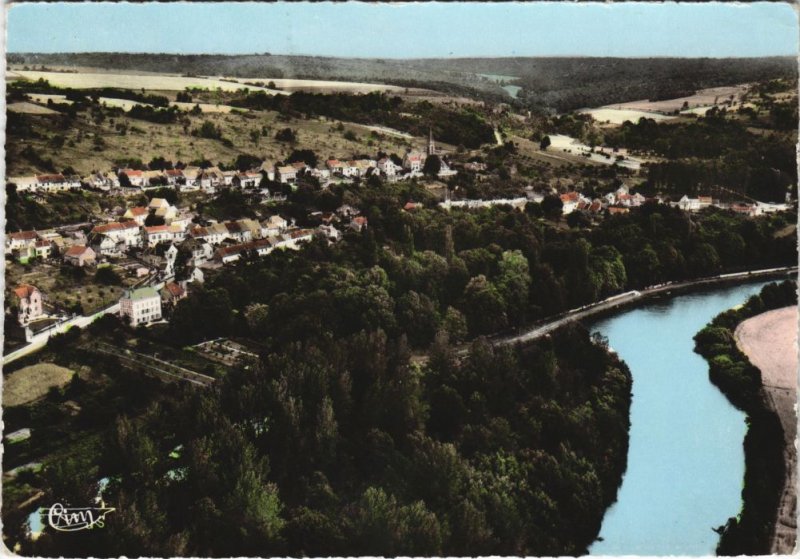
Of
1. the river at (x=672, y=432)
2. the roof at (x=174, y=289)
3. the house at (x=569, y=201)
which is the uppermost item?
the house at (x=569, y=201)

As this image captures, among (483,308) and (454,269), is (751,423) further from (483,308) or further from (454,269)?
(454,269)

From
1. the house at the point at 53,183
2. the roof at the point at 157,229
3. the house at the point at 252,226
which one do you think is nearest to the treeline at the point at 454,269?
the house at the point at 252,226

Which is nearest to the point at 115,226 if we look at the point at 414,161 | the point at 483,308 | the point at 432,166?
the point at 414,161

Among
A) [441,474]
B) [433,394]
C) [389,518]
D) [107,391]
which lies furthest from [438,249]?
[107,391]

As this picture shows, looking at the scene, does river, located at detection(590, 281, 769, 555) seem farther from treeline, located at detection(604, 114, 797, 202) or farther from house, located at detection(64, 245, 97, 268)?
house, located at detection(64, 245, 97, 268)

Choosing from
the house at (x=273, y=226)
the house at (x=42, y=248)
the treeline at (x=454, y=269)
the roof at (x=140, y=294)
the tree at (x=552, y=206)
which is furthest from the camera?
the tree at (x=552, y=206)

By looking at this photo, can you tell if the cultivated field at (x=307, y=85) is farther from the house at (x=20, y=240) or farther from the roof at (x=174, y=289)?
the house at (x=20, y=240)

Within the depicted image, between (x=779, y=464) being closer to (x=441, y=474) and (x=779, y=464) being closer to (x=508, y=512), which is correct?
(x=508, y=512)
